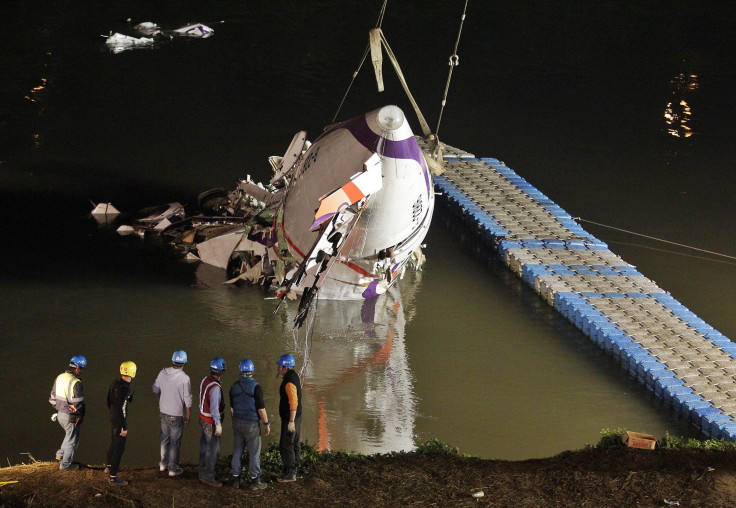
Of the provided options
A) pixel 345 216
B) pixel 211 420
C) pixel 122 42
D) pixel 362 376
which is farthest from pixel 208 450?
pixel 122 42

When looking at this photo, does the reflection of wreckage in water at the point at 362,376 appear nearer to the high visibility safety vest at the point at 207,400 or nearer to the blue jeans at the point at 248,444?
the blue jeans at the point at 248,444

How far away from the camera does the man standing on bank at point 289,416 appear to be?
13.2 metres

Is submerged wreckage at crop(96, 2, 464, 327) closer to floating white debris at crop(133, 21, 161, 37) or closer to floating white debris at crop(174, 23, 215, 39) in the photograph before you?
floating white debris at crop(174, 23, 215, 39)

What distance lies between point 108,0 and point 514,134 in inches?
620

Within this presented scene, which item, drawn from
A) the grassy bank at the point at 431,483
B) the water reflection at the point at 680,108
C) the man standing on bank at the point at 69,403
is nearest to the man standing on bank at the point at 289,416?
the grassy bank at the point at 431,483

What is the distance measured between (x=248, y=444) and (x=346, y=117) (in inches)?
647

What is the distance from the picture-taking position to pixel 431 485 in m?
13.4

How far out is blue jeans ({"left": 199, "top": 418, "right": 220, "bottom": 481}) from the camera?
13172 mm

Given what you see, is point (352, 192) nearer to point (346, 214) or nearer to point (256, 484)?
point (346, 214)

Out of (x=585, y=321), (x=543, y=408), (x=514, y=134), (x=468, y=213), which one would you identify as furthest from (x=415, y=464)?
(x=514, y=134)

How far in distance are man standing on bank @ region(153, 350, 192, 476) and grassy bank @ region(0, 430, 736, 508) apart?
0.36 metres

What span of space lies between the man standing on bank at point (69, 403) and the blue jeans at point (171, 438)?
950mm

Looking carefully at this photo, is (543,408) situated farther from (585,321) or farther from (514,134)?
(514,134)

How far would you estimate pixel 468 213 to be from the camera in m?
23.1
